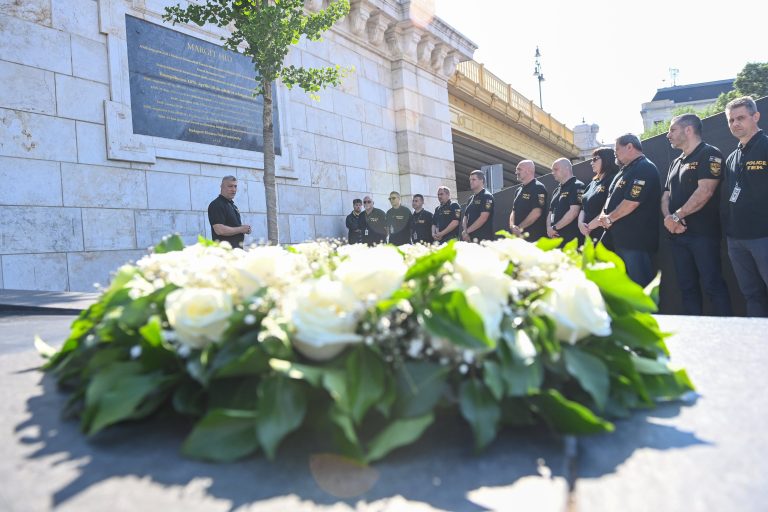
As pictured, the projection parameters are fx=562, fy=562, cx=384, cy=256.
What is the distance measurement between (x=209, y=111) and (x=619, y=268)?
8.72 m

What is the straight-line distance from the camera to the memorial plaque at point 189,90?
8.00 metres

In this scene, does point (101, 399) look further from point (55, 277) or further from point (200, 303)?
point (55, 277)

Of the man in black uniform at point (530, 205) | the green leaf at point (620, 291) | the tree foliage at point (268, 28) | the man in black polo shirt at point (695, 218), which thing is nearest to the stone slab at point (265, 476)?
the green leaf at point (620, 291)

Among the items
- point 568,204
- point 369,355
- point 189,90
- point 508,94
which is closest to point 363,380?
point 369,355

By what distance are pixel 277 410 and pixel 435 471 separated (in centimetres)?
27

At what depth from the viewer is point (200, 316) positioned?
3.25 ft

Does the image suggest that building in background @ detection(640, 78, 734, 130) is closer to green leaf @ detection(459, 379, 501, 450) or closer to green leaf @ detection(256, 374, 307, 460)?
green leaf @ detection(459, 379, 501, 450)

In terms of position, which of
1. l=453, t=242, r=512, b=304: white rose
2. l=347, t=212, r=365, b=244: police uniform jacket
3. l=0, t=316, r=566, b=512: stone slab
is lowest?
l=0, t=316, r=566, b=512: stone slab

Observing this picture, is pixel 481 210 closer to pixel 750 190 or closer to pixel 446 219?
pixel 446 219

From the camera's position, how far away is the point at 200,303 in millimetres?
1010

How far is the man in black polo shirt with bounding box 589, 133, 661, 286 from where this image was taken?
17.7 feet

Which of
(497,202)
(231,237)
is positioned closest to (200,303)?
(231,237)

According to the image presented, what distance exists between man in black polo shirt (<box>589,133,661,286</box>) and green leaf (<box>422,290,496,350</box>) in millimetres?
4981

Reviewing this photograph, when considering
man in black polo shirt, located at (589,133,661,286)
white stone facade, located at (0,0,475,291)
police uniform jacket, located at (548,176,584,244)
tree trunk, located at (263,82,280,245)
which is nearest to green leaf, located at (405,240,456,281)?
man in black polo shirt, located at (589,133,661,286)
